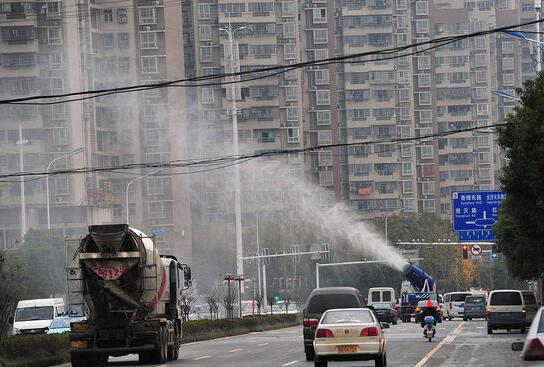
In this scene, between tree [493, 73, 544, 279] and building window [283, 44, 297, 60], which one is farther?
building window [283, 44, 297, 60]

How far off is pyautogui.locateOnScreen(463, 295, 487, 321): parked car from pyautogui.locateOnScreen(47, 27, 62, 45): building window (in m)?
47.9

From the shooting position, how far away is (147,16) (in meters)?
130

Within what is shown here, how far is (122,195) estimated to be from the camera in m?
124

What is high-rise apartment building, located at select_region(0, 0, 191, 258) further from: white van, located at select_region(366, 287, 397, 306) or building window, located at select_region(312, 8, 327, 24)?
building window, located at select_region(312, 8, 327, 24)

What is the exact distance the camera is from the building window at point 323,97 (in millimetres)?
165875

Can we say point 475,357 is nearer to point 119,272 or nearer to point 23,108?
point 119,272

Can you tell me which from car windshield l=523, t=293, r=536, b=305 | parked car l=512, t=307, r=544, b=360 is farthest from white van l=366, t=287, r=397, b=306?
parked car l=512, t=307, r=544, b=360

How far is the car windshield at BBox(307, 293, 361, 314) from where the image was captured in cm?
4075

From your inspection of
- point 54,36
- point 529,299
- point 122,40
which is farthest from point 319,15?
point 529,299

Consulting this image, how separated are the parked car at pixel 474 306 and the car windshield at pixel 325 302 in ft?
161

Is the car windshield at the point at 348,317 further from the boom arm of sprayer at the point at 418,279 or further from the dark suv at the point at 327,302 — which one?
the boom arm of sprayer at the point at 418,279

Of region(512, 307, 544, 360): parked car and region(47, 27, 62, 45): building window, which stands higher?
region(47, 27, 62, 45): building window

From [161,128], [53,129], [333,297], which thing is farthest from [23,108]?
[333,297]

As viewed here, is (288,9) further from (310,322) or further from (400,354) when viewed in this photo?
(400,354)
